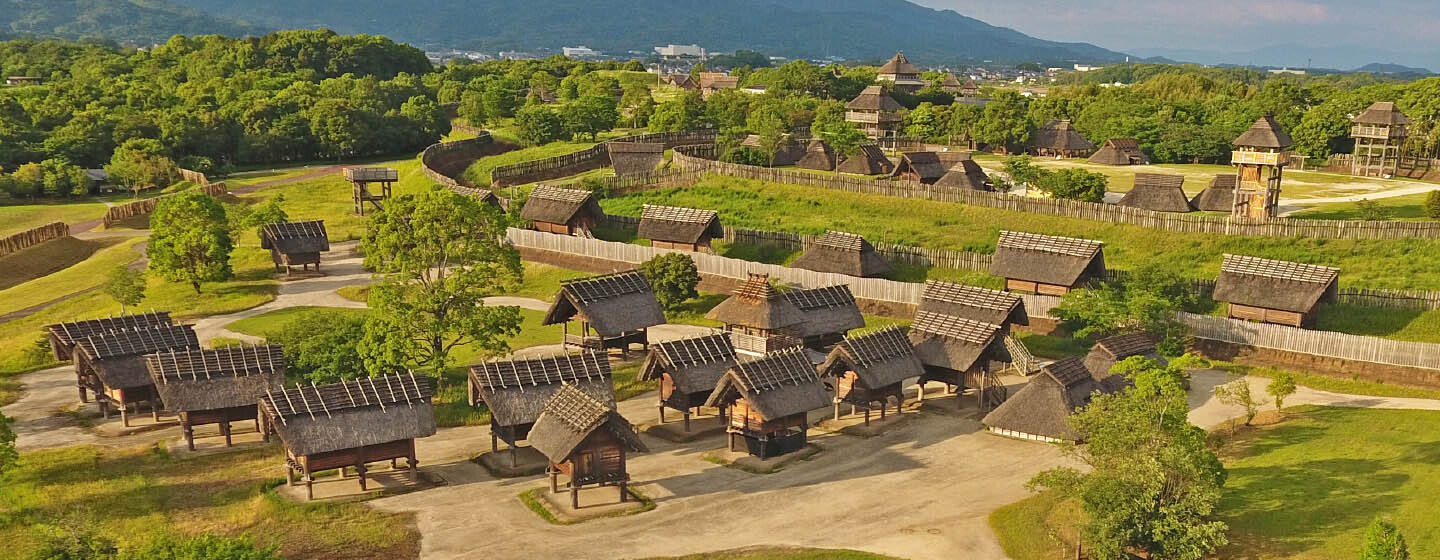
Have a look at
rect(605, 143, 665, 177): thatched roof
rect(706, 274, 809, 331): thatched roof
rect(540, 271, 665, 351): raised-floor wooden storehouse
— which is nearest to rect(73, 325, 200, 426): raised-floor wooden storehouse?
rect(540, 271, 665, 351): raised-floor wooden storehouse

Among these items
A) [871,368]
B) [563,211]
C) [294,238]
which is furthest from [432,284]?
[294,238]

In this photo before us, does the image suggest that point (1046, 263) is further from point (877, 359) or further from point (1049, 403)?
point (877, 359)

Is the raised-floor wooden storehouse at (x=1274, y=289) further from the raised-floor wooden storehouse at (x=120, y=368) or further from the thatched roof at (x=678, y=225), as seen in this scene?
the raised-floor wooden storehouse at (x=120, y=368)

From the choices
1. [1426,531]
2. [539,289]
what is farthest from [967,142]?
[1426,531]

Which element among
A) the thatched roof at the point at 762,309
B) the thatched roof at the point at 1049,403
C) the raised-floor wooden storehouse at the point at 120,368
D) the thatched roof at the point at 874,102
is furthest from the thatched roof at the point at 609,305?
the thatched roof at the point at 874,102

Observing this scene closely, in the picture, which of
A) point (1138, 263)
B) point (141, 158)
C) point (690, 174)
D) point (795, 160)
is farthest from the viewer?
point (141, 158)

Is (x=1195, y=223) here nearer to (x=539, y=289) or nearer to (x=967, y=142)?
(x=539, y=289)
